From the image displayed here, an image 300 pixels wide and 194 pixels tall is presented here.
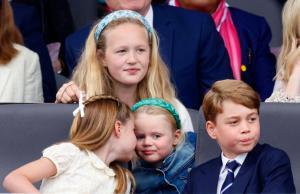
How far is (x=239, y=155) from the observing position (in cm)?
445

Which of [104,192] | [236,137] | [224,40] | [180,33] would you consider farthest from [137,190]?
[224,40]

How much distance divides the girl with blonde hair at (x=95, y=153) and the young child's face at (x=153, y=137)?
6cm

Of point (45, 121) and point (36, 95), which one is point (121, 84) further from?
point (36, 95)

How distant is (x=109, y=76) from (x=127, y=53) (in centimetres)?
16

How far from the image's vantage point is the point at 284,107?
4922 mm

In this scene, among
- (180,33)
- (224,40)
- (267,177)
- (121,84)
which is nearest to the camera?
(267,177)

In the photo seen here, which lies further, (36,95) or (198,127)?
(36,95)

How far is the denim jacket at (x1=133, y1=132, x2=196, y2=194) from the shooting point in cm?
465

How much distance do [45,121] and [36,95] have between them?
2.55ft

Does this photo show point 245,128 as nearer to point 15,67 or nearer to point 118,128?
point 118,128

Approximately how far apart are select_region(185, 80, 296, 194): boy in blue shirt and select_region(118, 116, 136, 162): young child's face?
278 mm

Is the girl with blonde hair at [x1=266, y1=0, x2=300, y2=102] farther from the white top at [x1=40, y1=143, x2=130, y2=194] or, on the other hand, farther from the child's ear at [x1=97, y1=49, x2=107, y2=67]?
the white top at [x1=40, y1=143, x2=130, y2=194]

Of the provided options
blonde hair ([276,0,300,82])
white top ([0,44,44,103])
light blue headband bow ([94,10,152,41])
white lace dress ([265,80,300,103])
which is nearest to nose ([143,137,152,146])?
light blue headband bow ([94,10,152,41])

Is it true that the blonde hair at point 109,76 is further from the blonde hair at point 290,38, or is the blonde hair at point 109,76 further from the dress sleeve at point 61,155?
the blonde hair at point 290,38
